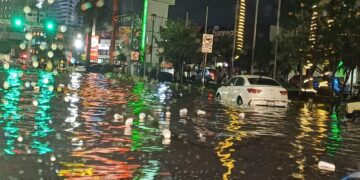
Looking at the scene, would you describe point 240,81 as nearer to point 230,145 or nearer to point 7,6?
point 230,145

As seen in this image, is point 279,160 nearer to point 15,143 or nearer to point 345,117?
point 15,143

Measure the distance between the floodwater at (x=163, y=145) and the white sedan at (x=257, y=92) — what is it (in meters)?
3.62

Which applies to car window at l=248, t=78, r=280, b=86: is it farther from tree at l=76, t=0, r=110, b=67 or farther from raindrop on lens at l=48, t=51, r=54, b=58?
raindrop on lens at l=48, t=51, r=54, b=58

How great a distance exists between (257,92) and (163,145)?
38.3ft

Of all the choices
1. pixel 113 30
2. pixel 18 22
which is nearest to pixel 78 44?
pixel 113 30

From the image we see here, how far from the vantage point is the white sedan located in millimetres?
22281

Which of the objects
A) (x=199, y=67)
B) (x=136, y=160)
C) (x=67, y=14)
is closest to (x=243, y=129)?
(x=136, y=160)

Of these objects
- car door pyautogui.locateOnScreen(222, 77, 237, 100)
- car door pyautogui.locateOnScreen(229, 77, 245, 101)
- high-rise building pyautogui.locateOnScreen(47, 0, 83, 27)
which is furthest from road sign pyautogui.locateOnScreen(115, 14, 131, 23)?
car door pyautogui.locateOnScreen(229, 77, 245, 101)

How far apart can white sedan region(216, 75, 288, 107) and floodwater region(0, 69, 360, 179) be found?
3.62 m

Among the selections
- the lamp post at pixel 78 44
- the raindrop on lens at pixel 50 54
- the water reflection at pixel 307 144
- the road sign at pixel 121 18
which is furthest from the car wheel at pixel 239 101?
the lamp post at pixel 78 44

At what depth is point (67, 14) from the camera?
154250 millimetres

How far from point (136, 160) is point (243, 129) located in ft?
19.9

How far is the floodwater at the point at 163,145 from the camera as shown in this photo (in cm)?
848

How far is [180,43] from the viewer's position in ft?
190
